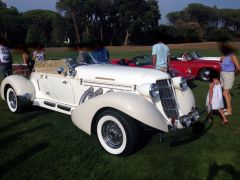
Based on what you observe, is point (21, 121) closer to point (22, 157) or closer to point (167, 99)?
point (22, 157)

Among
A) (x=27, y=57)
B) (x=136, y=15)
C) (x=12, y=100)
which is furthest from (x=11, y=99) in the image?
(x=136, y=15)

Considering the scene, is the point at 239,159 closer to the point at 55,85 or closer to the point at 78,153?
the point at 78,153

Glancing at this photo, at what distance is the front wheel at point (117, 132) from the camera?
468 cm

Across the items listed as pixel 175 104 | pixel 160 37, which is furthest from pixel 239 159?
pixel 160 37

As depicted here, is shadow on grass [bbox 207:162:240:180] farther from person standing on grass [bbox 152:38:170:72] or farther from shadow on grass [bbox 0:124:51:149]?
person standing on grass [bbox 152:38:170:72]

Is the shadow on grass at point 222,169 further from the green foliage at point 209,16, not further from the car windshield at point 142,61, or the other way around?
the green foliage at point 209,16

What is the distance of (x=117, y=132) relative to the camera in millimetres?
4945

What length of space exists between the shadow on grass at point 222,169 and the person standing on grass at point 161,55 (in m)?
4.57

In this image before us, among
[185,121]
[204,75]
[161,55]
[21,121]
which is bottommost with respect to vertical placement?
[21,121]

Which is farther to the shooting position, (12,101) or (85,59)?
(12,101)

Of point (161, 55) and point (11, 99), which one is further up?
point (161, 55)

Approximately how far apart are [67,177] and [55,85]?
9.51 feet

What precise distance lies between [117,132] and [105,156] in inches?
17.3

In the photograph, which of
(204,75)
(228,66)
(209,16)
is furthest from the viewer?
(209,16)
